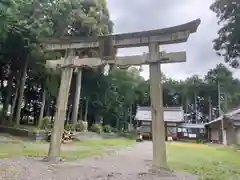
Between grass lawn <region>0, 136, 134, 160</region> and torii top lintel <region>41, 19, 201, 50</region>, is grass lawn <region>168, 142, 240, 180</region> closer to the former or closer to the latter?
grass lawn <region>0, 136, 134, 160</region>

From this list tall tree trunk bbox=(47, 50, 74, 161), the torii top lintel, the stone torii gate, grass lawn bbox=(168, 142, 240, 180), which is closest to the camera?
grass lawn bbox=(168, 142, 240, 180)

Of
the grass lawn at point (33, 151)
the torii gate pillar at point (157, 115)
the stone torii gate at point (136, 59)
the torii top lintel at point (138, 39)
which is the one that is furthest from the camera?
the grass lawn at point (33, 151)

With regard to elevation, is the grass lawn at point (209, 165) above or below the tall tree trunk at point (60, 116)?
below

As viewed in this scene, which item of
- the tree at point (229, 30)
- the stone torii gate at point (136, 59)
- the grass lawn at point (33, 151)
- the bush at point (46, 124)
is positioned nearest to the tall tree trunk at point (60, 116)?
the stone torii gate at point (136, 59)

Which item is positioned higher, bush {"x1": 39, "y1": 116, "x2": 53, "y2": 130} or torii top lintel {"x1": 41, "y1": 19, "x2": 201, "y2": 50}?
torii top lintel {"x1": 41, "y1": 19, "x2": 201, "y2": 50}

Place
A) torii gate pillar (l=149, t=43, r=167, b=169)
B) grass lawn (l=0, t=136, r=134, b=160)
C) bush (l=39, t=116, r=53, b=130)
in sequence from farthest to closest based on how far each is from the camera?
bush (l=39, t=116, r=53, b=130), grass lawn (l=0, t=136, r=134, b=160), torii gate pillar (l=149, t=43, r=167, b=169)

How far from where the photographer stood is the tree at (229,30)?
12.8 metres

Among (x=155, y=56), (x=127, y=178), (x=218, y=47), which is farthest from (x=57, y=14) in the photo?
(x=127, y=178)

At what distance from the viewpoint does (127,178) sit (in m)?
6.64

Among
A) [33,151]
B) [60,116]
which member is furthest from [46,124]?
[60,116]

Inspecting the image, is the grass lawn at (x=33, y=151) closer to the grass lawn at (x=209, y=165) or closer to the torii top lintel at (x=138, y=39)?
the grass lawn at (x=209, y=165)

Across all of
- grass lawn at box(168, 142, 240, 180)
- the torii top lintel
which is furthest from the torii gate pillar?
grass lawn at box(168, 142, 240, 180)

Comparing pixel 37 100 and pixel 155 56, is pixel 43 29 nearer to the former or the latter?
pixel 155 56

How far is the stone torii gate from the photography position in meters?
8.05
